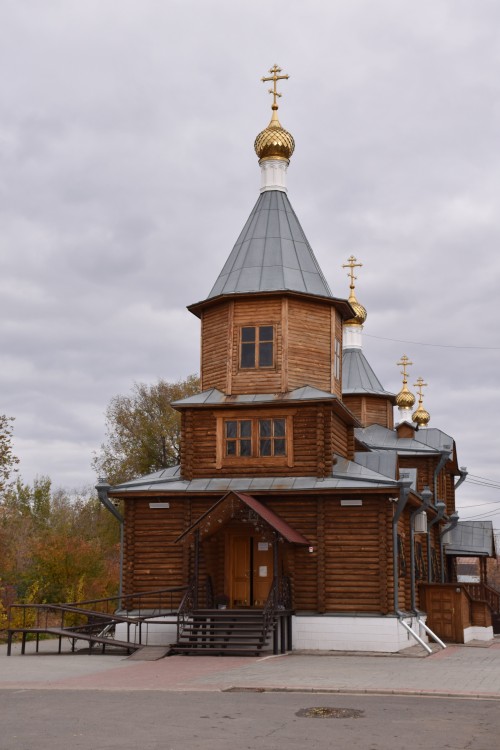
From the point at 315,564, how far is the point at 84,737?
12.3 metres

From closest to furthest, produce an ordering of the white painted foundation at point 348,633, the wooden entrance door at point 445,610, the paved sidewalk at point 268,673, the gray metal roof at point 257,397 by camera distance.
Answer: the paved sidewalk at point 268,673 < the white painted foundation at point 348,633 < the gray metal roof at point 257,397 < the wooden entrance door at point 445,610

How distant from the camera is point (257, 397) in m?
22.4

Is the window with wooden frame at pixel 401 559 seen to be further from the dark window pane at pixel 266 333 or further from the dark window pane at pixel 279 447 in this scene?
the dark window pane at pixel 266 333

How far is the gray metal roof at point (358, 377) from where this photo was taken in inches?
1430

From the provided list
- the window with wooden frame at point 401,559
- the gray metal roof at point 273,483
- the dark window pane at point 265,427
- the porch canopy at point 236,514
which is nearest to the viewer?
the porch canopy at point 236,514

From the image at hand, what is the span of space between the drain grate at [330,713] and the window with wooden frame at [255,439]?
11.0 metres

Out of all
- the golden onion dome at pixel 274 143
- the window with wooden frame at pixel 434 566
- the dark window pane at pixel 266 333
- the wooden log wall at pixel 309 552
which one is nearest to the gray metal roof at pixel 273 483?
the wooden log wall at pixel 309 552

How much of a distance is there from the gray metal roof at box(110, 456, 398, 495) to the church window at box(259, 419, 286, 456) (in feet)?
2.26

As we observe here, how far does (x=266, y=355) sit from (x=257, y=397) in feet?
3.81

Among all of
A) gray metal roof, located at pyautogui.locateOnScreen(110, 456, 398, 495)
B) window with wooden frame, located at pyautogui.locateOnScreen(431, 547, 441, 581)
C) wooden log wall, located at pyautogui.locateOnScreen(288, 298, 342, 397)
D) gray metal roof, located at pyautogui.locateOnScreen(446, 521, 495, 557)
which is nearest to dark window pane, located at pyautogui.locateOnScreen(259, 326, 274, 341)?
wooden log wall, located at pyautogui.locateOnScreen(288, 298, 342, 397)

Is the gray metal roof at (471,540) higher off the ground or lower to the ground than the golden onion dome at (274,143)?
lower

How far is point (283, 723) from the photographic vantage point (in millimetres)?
10008

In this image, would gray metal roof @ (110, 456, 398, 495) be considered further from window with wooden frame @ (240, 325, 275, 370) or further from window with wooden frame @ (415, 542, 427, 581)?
window with wooden frame @ (415, 542, 427, 581)

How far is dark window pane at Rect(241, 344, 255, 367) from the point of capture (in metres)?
23.0
